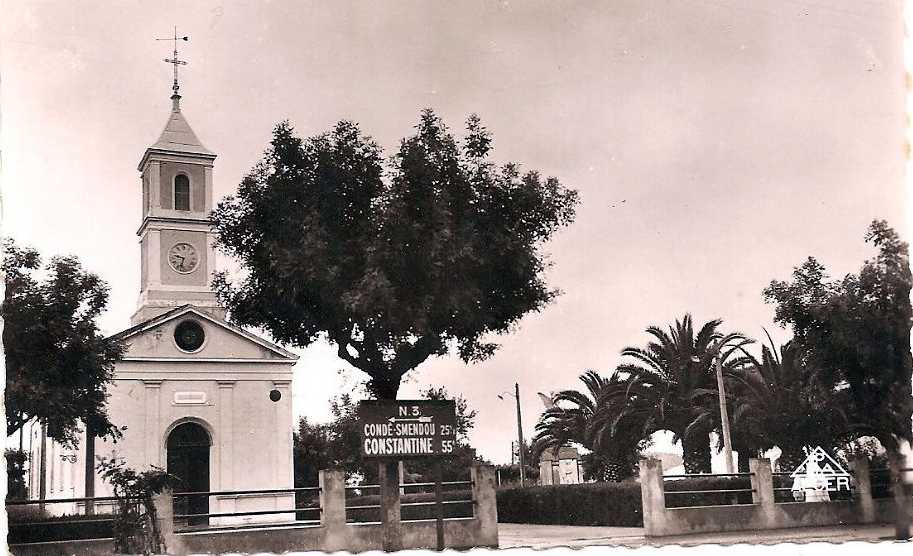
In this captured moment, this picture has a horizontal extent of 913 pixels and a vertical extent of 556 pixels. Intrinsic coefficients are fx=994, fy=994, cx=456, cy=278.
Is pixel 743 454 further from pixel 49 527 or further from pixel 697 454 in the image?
pixel 49 527

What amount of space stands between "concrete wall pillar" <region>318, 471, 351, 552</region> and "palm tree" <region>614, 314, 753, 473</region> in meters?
5.78

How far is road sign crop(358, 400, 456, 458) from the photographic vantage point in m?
12.6

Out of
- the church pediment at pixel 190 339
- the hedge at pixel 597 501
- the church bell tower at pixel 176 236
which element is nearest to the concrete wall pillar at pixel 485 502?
the hedge at pixel 597 501

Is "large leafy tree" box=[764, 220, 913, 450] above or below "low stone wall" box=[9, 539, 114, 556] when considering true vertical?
above

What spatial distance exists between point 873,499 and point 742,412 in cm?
482

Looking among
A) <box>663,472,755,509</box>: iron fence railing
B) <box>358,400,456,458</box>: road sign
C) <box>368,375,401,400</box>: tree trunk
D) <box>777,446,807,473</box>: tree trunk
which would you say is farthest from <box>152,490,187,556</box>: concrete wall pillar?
<box>777,446,807,473</box>: tree trunk

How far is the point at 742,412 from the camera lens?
18078mm

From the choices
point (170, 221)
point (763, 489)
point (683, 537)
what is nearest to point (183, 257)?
point (170, 221)

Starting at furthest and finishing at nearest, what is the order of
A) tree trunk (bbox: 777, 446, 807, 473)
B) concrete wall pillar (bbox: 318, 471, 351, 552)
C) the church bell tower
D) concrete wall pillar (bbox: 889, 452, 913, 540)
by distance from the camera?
the church bell tower < tree trunk (bbox: 777, 446, 807, 473) < concrete wall pillar (bbox: 318, 471, 351, 552) < concrete wall pillar (bbox: 889, 452, 913, 540)

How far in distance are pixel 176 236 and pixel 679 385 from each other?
14.3 metres

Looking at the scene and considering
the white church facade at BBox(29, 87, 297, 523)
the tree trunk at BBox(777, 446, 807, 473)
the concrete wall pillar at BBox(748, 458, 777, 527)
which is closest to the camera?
the concrete wall pillar at BBox(748, 458, 777, 527)

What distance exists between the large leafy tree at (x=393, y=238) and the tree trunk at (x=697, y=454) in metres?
5.79

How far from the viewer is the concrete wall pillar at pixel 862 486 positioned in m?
13.3

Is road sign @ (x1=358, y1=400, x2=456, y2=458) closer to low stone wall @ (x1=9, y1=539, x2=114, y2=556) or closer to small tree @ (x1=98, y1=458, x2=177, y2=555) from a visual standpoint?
small tree @ (x1=98, y1=458, x2=177, y2=555)
